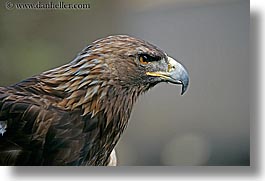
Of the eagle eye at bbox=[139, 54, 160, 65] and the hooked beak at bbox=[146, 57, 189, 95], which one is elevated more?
the eagle eye at bbox=[139, 54, 160, 65]

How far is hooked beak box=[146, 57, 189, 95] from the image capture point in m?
A: 1.84

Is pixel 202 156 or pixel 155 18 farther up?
pixel 155 18

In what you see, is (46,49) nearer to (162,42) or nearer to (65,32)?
(65,32)

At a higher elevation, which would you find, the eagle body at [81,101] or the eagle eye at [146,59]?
the eagle eye at [146,59]

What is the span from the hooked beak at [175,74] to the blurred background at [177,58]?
0.12 ft

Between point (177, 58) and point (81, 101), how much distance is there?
1.14 ft

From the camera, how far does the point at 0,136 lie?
1862mm

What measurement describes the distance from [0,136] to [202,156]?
0.67 metres

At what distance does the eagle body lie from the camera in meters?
1.86

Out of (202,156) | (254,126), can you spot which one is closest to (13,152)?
(202,156)

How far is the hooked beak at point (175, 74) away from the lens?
6.05ft

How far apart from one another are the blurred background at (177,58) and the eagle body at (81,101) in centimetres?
5

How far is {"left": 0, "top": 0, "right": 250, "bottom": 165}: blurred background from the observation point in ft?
6.34

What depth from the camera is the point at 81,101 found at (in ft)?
6.20
